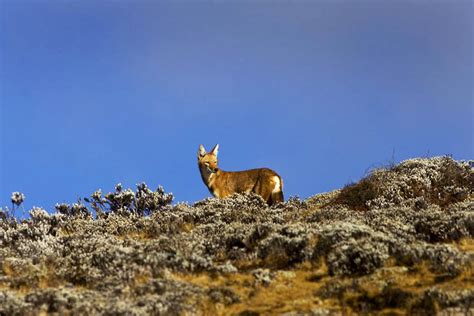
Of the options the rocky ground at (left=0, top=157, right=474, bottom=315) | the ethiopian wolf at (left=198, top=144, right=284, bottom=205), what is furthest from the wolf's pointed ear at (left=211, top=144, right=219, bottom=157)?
the rocky ground at (left=0, top=157, right=474, bottom=315)

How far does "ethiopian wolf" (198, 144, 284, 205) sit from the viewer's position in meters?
23.5

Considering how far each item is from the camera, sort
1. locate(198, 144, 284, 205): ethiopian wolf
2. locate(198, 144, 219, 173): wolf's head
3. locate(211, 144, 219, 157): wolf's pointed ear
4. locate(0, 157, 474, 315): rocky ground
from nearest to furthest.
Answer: locate(0, 157, 474, 315): rocky ground, locate(198, 144, 284, 205): ethiopian wolf, locate(198, 144, 219, 173): wolf's head, locate(211, 144, 219, 157): wolf's pointed ear

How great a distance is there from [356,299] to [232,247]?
4.66m

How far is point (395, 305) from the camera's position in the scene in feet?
35.2

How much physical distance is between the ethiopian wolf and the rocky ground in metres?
2.75

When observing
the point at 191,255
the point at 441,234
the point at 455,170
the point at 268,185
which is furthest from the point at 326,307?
the point at 455,170

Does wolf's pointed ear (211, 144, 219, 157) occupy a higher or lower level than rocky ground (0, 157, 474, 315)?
higher

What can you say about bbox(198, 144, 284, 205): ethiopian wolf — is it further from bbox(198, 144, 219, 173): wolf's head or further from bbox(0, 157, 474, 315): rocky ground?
bbox(0, 157, 474, 315): rocky ground

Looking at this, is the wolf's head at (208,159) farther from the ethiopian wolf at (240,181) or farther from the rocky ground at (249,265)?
the rocky ground at (249,265)

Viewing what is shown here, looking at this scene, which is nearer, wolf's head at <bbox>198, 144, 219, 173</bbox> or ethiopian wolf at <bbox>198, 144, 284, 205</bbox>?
ethiopian wolf at <bbox>198, 144, 284, 205</bbox>

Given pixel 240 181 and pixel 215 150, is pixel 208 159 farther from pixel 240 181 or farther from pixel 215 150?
pixel 240 181

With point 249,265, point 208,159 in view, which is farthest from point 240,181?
point 249,265

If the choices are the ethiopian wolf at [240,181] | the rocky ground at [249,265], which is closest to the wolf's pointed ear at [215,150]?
the ethiopian wolf at [240,181]

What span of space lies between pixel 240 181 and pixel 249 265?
10431mm
